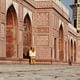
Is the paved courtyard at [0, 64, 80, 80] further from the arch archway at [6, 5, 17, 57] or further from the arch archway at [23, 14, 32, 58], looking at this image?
the arch archway at [23, 14, 32, 58]

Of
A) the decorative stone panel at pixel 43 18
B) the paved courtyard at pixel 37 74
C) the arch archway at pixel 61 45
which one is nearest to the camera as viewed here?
the paved courtyard at pixel 37 74

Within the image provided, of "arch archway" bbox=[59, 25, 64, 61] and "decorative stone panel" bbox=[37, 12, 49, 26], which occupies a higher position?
"decorative stone panel" bbox=[37, 12, 49, 26]

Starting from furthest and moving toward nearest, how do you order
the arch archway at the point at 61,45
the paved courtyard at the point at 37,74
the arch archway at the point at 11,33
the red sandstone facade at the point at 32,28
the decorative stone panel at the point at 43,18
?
the arch archway at the point at 61,45, the decorative stone panel at the point at 43,18, the red sandstone facade at the point at 32,28, the arch archway at the point at 11,33, the paved courtyard at the point at 37,74

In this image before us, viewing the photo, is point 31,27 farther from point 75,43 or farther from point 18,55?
point 75,43

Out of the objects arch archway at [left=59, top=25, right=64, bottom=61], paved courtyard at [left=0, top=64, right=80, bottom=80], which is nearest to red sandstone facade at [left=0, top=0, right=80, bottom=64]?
arch archway at [left=59, top=25, right=64, bottom=61]

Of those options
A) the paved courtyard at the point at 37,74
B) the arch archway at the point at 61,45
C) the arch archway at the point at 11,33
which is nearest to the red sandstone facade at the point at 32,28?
the arch archway at the point at 11,33

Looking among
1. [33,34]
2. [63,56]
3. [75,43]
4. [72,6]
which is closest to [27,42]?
[33,34]

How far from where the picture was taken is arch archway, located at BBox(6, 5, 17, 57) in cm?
1959

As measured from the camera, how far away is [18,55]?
20219 mm

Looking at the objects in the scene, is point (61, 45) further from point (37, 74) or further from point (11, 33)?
point (37, 74)

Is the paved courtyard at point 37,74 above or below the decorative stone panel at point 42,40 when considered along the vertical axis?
below

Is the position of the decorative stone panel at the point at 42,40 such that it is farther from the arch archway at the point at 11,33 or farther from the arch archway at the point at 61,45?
the arch archway at the point at 61,45

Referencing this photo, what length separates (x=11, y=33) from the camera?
19750 mm

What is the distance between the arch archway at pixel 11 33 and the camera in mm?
19594
